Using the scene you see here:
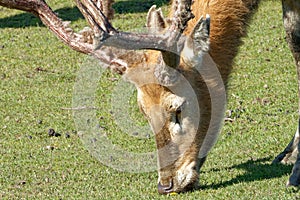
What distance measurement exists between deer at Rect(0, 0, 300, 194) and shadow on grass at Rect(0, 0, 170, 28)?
8499 mm

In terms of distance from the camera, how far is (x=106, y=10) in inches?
355

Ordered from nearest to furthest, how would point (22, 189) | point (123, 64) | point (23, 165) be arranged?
1. point (123, 64)
2. point (22, 189)
3. point (23, 165)

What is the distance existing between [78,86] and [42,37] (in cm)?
299

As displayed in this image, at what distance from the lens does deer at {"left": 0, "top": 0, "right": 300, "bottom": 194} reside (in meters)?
7.75

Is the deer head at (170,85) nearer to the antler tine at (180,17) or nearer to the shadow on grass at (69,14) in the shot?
the antler tine at (180,17)

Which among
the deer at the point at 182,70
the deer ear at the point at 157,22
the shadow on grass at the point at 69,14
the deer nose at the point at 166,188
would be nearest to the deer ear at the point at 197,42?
the deer at the point at 182,70

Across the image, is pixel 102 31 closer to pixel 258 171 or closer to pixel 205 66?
pixel 205 66

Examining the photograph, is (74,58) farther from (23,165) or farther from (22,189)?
(22,189)

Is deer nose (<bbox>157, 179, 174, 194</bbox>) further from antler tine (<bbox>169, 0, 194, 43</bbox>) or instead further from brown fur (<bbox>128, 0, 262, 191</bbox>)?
antler tine (<bbox>169, 0, 194, 43</bbox>)

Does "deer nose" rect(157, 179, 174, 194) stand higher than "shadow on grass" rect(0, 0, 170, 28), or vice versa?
"deer nose" rect(157, 179, 174, 194)

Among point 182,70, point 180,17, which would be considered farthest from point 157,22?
point 180,17

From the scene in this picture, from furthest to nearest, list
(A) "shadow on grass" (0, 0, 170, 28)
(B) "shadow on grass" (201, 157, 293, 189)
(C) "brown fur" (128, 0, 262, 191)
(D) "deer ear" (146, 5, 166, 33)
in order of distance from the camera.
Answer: (A) "shadow on grass" (0, 0, 170, 28) → (B) "shadow on grass" (201, 157, 293, 189) → (D) "deer ear" (146, 5, 166, 33) → (C) "brown fur" (128, 0, 262, 191)

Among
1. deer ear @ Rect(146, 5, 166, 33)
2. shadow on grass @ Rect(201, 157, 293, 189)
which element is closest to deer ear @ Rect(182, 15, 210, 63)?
deer ear @ Rect(146, 5, 166, 33)

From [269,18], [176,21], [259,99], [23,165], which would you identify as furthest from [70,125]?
[269,18]
